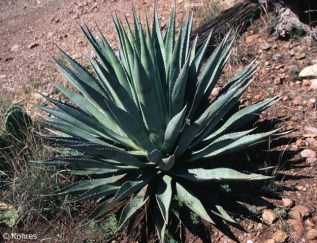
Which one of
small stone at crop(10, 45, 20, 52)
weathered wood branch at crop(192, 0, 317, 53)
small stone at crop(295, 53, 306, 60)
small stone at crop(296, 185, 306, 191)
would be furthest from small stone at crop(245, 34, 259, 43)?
small stone at crop(10, 45, 20, 52)

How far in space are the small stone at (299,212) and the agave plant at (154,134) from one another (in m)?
0.38

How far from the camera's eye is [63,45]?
5148 mm

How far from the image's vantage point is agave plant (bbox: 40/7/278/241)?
8.58 feet

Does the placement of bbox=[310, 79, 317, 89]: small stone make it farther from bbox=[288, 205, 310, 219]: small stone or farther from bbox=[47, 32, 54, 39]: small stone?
bbox=[47, 32, 54, 39]: small stone

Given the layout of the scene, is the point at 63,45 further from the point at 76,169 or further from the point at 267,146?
the point at 267,146

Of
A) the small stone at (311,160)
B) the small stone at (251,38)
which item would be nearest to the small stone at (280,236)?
the small stone at (311,160)

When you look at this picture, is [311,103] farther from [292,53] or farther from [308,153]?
[292,53]

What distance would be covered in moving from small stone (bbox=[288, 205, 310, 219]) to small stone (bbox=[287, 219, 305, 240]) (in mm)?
30

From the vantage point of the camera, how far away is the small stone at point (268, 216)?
2.79 metres

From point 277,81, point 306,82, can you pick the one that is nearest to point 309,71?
point 306,82

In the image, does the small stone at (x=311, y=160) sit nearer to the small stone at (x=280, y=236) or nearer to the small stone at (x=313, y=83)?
the small stone at (x=280, y=236)

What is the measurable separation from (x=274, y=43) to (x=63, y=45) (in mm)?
2367

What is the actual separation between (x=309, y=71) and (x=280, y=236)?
164 cm

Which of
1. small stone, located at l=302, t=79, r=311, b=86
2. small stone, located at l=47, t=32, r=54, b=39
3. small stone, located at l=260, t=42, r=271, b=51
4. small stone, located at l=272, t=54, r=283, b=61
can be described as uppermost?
small stone, located at l=47, t=32, r=54, b=39
